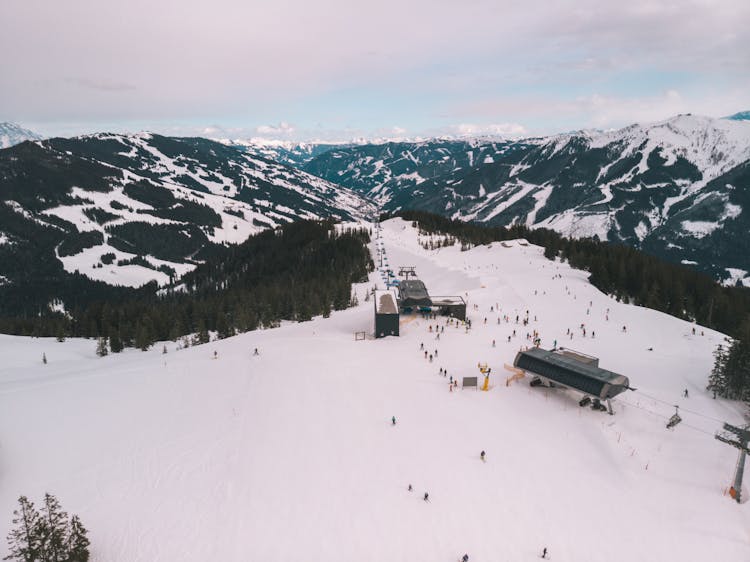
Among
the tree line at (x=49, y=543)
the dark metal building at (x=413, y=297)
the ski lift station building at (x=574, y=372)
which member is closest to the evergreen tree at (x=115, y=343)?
the dark metal building at (x=413, y=297)

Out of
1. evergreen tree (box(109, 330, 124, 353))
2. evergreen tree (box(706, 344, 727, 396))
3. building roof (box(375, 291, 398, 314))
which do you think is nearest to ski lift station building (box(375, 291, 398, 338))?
building roof (box(375, 291, 398, 314))

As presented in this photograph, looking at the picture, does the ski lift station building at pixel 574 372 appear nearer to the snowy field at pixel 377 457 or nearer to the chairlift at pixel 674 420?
the snowy field at pixel 377 457

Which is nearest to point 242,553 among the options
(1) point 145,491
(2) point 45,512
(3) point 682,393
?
(1) point 145,491

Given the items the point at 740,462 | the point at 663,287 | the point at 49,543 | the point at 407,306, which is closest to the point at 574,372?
the point at 740,462

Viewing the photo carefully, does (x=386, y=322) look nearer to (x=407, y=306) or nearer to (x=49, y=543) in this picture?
(x=407, y=306)

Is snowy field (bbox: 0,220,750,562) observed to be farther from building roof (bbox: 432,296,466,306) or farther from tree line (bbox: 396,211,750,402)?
tree line (bbox: 396,211,750,402)

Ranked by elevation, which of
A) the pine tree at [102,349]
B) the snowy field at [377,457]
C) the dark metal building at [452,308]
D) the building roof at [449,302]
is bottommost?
the pine tree at [102,349]

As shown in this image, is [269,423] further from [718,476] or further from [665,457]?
[718,476]
